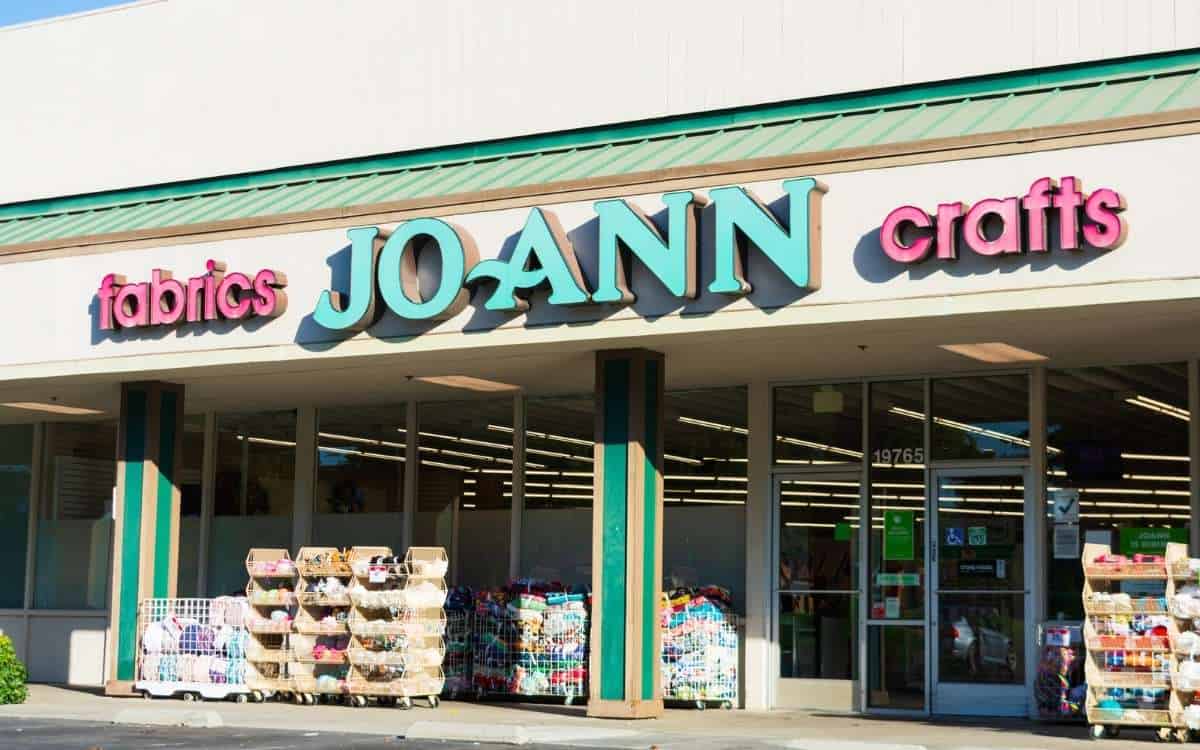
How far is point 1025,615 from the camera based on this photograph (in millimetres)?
18734

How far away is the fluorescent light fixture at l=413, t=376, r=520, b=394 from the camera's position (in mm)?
20562

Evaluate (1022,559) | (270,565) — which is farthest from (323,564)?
(1022,559)

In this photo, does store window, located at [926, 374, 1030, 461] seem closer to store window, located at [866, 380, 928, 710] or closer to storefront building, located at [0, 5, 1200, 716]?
storefront building, located at [0, 5, 1200, 716]

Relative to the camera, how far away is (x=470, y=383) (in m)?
21.0

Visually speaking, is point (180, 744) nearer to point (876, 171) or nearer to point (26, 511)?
point (876, 171)

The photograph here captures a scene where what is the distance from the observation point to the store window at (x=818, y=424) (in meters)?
20.1

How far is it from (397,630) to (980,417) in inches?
270

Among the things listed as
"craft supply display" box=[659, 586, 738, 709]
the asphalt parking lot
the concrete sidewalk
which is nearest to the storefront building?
"craft supply display" box=[659, 586, 738, 709]

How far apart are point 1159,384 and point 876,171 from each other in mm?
4544

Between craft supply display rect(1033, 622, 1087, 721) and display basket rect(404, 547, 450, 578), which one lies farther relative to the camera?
display basket rect(404, 547, 450, 578)

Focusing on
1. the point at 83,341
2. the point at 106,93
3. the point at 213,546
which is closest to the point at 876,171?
the point at 83,341

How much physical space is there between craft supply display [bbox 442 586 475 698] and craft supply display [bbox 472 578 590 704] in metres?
0.10

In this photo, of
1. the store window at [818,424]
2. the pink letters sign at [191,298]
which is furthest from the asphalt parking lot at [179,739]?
the store window at [818,424]

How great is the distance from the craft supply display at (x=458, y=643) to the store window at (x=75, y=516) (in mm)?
6889
